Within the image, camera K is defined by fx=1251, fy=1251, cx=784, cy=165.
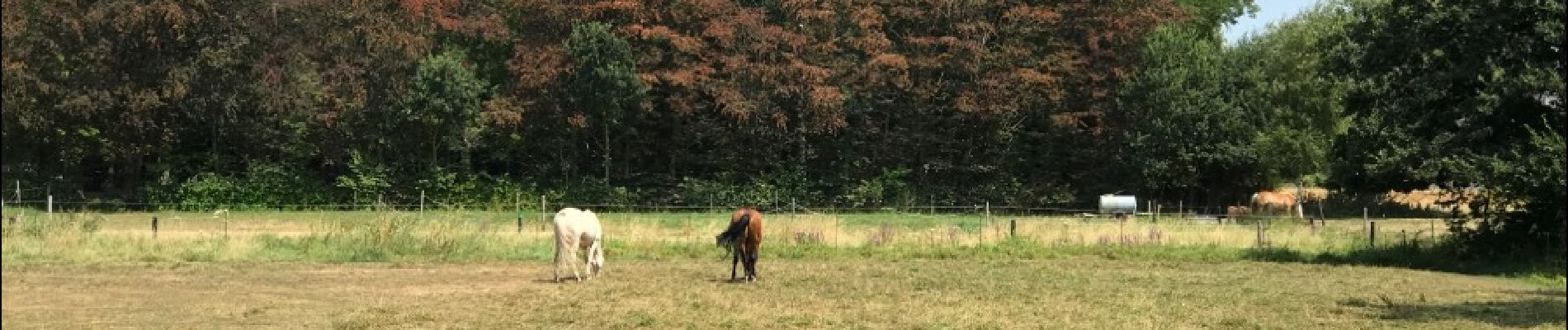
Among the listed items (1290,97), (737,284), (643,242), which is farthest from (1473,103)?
(1290,97)

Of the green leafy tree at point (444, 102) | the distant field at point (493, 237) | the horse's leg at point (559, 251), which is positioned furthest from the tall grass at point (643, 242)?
the green leafy tree at point (444, 102)

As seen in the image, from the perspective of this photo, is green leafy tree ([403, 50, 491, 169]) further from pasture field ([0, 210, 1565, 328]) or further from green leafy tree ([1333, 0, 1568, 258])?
green leafy tree ([1333, 0, 1568, 258])

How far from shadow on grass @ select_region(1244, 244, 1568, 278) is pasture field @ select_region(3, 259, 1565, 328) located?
4.15ft

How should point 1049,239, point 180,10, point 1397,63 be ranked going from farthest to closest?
point 1049,239
point 1397,63
point 180,10

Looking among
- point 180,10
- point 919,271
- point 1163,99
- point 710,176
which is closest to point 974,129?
point 1163,99

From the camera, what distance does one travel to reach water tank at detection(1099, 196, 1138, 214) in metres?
43.0

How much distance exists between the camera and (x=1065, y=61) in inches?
1900

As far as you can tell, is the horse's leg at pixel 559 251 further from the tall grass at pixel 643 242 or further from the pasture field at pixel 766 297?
the tall grass at pixel 643 242

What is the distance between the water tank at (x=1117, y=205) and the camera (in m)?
43.0

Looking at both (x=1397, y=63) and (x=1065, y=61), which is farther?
(x=1065, y=61)

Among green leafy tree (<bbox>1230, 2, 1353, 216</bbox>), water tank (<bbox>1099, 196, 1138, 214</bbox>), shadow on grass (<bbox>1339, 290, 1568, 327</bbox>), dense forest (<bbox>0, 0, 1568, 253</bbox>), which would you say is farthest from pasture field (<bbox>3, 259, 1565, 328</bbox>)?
green leafy tree (<bbox>1230, 2, 1353, 216</bbox>)

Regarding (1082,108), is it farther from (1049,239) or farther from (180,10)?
(180,10)

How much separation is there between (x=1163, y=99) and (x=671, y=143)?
18914 mm

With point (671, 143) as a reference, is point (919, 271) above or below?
below
